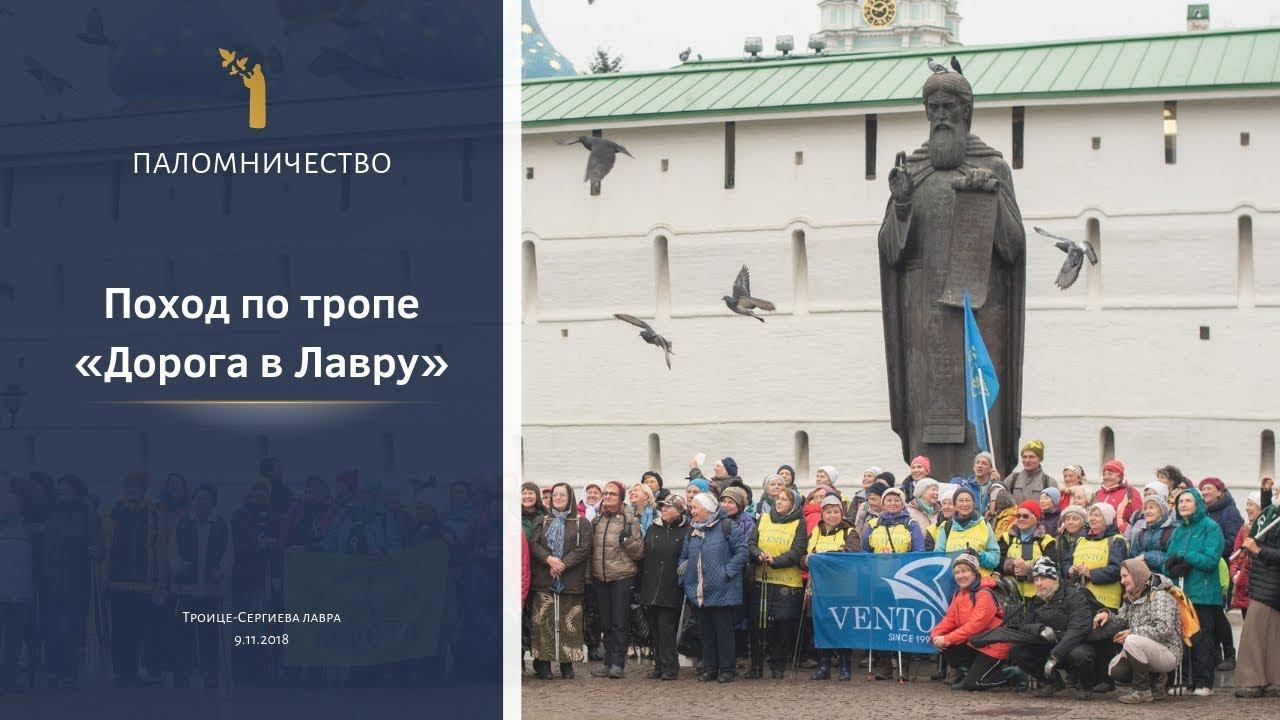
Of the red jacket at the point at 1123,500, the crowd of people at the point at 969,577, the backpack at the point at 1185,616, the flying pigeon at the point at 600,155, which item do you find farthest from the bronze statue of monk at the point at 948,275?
the flying pigeon at the point at 600,155

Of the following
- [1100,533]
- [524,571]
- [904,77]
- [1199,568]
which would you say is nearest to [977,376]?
[1100,533]

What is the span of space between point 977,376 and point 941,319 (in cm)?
54

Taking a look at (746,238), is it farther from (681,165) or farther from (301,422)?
(301,422)

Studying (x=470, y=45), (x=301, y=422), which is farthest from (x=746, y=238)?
(x=301, y=422)

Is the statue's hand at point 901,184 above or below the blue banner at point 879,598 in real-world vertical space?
above

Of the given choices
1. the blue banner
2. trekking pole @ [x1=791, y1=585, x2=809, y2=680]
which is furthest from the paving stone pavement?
the blue banner

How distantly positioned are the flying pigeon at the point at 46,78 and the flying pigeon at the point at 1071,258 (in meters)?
17.6

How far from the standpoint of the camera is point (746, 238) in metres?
40.8

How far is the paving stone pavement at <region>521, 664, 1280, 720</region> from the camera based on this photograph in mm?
13414

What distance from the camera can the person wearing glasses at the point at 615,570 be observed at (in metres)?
16.1

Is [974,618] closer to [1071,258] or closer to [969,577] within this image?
[969,577]

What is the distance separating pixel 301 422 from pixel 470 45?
2313 centimetres

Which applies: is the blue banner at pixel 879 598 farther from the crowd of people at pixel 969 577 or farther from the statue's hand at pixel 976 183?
the statue's hand at pixel 976 183

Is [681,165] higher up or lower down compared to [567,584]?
higher up
